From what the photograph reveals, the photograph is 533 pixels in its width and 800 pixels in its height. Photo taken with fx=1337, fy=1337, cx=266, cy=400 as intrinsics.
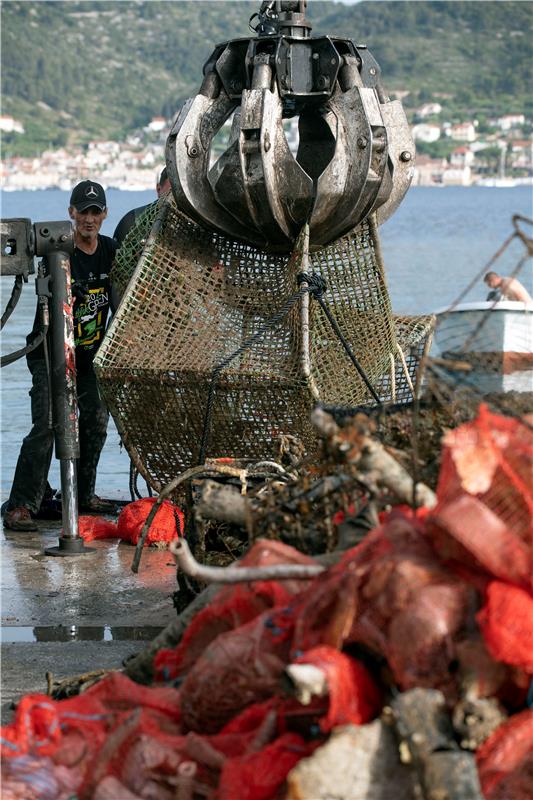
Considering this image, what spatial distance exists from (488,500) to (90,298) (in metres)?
5.18

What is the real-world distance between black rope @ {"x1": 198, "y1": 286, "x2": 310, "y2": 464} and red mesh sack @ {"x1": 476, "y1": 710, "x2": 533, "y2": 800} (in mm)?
4018

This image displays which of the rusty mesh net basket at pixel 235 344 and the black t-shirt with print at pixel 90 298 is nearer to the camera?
the rusty mesh net basket at pixel 235 344

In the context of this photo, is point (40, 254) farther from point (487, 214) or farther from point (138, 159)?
point (138, 159)

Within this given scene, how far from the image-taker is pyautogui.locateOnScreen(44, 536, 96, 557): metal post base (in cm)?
738

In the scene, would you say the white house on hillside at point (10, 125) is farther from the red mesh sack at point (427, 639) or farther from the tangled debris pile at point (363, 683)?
the red mesh sack at point (427, 639)

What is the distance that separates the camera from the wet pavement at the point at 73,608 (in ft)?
17.7

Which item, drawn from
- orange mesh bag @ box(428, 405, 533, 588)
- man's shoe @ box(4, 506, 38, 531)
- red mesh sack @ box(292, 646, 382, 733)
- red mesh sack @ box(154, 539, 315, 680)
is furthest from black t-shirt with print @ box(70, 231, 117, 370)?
red mesh sack @ box(292, 646, 382, 733)

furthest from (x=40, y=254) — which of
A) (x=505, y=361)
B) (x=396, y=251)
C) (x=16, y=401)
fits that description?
(x=396, y=251)

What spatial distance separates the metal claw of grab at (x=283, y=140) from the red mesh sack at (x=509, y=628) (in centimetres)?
462

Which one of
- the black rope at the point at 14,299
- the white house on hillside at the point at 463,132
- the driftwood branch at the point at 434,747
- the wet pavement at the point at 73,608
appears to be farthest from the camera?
the white house on hillside at the point at 463,132

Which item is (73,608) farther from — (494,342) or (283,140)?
(283,140)

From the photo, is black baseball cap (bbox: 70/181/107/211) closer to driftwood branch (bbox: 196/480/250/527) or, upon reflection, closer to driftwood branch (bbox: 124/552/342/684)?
driftwood branch (bbox: 196/480/250/527)

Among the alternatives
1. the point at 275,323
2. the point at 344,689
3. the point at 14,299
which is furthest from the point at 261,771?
the point at 275,323

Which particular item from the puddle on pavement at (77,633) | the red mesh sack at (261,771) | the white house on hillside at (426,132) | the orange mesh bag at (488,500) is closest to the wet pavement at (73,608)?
the puddle on pavement at (77,633)
